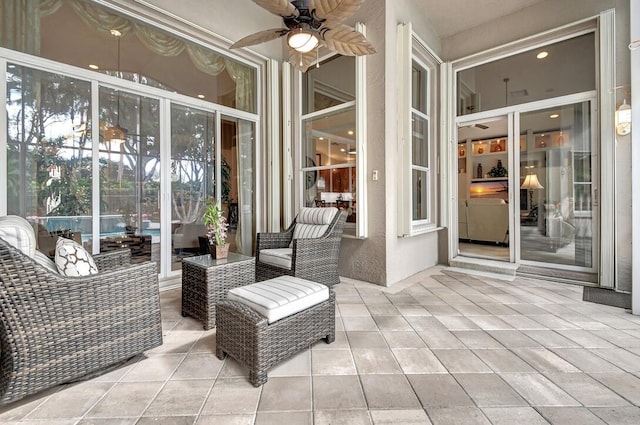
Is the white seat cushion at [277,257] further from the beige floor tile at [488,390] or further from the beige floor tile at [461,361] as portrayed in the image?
the beige floor tile at [488,390]

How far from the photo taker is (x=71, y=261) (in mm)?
1670

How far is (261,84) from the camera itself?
456cm

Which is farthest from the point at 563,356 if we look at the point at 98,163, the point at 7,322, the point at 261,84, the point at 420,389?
the point at 261,84

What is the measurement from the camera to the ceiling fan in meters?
2.10

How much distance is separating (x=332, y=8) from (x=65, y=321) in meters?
2.63

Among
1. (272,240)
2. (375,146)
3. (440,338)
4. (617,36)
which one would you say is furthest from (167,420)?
(617,36)

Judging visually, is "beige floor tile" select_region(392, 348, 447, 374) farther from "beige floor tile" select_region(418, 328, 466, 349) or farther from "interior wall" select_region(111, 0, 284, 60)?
"interior wall" select_region(111, 0, 284, 60)

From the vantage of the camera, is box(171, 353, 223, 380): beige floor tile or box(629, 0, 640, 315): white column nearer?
box(171, 353, 223, 380): beige floor tile

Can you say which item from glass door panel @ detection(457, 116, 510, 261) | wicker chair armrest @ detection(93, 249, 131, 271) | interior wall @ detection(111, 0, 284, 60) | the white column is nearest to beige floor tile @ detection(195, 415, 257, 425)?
wicker chair armrest @ detection(93, 249, 131, 271)

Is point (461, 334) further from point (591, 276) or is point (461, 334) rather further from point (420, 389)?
point (591, 276)

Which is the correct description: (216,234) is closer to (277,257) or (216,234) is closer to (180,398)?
(277,257)

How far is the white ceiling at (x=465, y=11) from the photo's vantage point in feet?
12.8

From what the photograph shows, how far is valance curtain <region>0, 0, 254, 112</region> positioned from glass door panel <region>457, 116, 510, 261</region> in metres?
4.26

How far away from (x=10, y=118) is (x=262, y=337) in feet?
10.2
